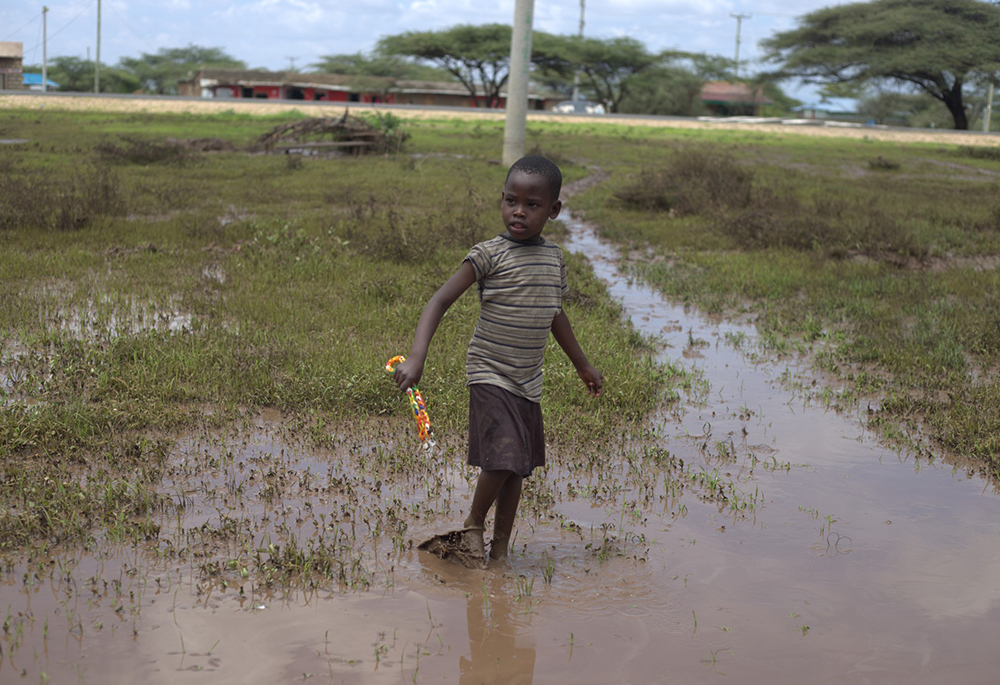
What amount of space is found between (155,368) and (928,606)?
4.19m

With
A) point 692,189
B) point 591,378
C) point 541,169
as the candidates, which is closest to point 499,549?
point 591,378

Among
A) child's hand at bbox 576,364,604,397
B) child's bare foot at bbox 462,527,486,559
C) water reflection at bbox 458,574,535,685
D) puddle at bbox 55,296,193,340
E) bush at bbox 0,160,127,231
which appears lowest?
water reflection at bbox 458,574,535,685

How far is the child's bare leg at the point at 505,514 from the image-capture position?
3547mm

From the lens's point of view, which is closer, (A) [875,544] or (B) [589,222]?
(A) [875,544]

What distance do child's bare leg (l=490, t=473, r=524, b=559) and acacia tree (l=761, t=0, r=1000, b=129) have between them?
50.8 feet

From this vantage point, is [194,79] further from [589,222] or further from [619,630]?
[619,630]

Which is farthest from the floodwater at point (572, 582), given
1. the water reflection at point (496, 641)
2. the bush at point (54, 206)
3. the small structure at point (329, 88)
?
the small structure at point (329, 88)

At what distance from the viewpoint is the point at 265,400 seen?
5.16 metres

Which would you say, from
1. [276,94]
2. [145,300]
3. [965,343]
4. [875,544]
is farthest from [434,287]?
[276,94]

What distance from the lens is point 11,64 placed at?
48344mm

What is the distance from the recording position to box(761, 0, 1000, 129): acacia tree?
18703 millimetres

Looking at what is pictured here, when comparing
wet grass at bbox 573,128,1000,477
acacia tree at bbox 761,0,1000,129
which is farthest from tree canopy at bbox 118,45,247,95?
wet grass at bbox 573,128,1000,477

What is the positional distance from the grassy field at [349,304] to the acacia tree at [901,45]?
381cm

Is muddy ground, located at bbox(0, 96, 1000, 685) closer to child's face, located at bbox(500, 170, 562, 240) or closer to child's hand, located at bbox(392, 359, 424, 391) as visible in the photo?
child's hand, located at bbox(392, 359, 424, 391)
